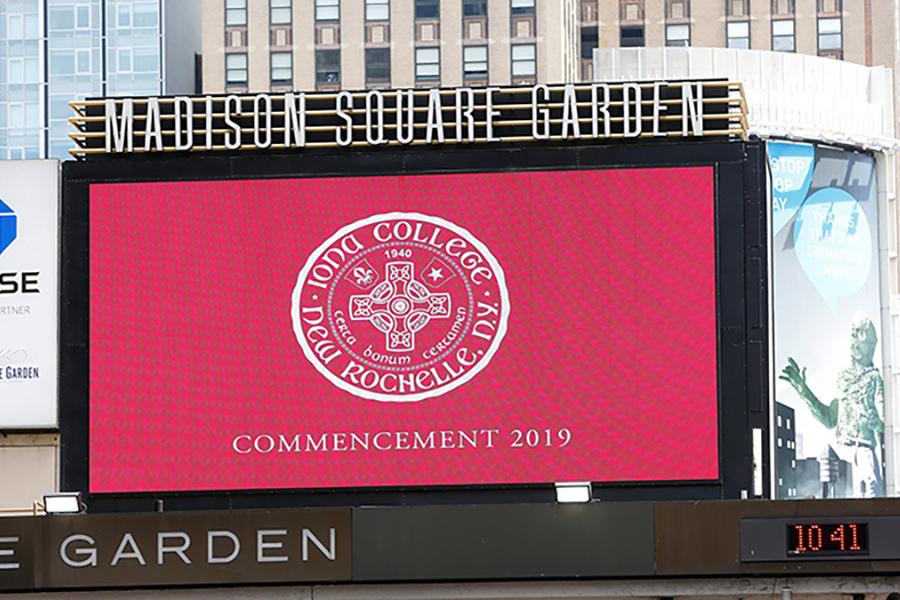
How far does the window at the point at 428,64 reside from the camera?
406 feet

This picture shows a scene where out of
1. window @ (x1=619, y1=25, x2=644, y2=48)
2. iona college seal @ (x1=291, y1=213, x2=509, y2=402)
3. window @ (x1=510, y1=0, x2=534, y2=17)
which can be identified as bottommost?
iona college seal @ (x1=291, y1=213, x2=509, y2=402)

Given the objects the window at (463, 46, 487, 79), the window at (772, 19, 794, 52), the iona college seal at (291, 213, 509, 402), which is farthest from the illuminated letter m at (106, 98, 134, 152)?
the window at (772, 19, 794, 52)

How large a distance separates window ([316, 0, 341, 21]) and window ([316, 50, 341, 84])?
1.93m

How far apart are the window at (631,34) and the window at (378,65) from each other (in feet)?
85.5

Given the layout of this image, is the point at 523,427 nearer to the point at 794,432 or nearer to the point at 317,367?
the point at 317,367

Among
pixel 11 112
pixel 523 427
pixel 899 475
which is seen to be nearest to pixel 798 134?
pixel 899 475

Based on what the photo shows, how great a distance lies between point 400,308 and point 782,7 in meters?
111

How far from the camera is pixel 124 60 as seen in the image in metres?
148

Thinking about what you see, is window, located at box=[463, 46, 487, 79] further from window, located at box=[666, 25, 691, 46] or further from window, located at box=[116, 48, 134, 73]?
window, located at box=[116, 48, 134, 73]

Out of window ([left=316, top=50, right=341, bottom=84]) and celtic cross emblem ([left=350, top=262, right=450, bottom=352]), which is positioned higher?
window ([left=316, top=50, right=341, bottom=84])

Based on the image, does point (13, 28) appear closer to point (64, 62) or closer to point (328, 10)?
point (64, 62)

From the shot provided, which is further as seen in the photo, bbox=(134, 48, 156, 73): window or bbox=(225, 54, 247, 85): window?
bbox=(134, 48, 156, 73): window

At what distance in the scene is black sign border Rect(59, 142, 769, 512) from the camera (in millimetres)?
34094

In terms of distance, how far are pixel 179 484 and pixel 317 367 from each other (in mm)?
2856
